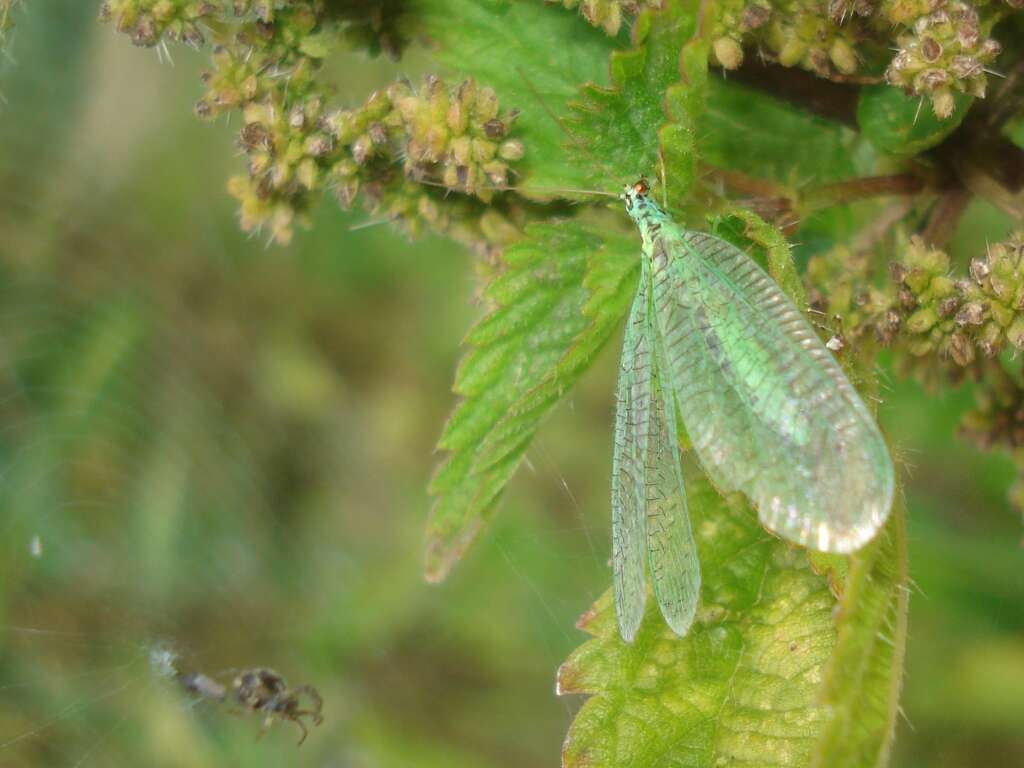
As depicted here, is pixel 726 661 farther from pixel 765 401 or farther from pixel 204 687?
pixel 204 687

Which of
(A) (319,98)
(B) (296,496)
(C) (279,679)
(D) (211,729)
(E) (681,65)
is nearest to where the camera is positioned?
(E) (681,65)

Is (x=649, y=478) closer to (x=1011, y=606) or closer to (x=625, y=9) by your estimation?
(x=625, y=9)

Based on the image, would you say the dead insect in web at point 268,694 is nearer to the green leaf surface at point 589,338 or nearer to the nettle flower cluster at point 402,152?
the green leaf surface at point 589,338

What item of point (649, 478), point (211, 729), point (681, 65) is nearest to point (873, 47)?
point (681, 65)

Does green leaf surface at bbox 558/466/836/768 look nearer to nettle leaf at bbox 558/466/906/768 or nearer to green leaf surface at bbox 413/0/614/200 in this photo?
nettle leaf at bbox 558/466/906/768

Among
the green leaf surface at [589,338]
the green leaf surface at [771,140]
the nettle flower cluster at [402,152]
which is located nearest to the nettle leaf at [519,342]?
the green leaf surface at [589,338]

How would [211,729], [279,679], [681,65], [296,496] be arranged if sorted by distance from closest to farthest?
[681,65], [279,679], [211,729], [296,496]
